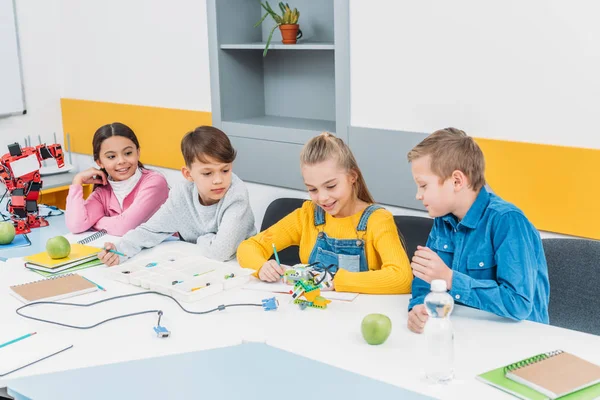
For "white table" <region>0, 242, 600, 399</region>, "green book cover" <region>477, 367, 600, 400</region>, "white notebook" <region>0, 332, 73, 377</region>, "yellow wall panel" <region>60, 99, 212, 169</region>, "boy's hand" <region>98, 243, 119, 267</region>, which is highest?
"yellow wall panel" <region>60, 99, 212, 169</region>

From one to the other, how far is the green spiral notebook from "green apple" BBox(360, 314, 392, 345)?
233 mm

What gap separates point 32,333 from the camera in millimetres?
1689

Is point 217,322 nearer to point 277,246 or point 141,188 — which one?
point 277,246

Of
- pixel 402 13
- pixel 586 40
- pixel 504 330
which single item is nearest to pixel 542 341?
Answer: pixel 504 330

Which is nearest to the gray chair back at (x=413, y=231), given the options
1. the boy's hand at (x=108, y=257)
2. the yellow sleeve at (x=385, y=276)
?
the yellow sleeve at (x=385, y=276)

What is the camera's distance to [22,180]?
272cm

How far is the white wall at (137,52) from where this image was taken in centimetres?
352

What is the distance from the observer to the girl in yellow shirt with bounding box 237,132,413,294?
6.68ft

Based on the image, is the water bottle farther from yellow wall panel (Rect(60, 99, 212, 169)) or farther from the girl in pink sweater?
yellow wall panel (Rect(60, 99, 212, 169))

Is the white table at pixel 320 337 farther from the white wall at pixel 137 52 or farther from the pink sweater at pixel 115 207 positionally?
the white wall at pixel 137 52

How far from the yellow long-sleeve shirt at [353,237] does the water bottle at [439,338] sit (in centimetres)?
45

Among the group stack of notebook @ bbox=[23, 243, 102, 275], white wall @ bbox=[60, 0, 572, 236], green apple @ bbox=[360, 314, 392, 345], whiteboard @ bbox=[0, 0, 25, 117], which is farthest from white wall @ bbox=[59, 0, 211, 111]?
green apple @ bbox=[360, 314, 392, 345]

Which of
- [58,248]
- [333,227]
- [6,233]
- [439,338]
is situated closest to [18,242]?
[6,233]

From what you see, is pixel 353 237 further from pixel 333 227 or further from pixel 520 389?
pixel 520 389
